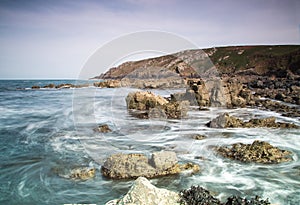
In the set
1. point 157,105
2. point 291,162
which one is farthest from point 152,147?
point 157,105

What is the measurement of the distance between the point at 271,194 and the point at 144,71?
4840cm

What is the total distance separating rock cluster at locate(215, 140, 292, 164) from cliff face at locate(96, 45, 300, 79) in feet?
121

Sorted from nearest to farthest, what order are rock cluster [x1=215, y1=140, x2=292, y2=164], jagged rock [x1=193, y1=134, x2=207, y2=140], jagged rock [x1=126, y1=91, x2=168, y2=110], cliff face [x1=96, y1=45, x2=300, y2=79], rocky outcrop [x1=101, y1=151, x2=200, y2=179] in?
rocky outcrop [x1=101, y1=151, x2=200, y2=179]
rock cluster [x1=215, y1=140, x2=292, y2=164]
jagged rock [x1=193, y1=134, x2=207, y2=140]
jagged rock [x1=126, y1=91, x2=168, y2=110]
cliff face [x1=96, y1=45, x2=300, y2=79]

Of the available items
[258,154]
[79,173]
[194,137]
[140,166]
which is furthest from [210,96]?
[79,173]

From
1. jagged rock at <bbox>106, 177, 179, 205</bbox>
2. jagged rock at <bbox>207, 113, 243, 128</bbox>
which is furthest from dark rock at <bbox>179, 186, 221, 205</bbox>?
jagged rock at <bbox>207, 113, 243, 128</bbox>

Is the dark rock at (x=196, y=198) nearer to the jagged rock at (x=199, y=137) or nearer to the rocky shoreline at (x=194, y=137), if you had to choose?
the rocky shoreline at (x=194, y=137)

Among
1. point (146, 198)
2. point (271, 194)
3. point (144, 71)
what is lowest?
point (271, 194)

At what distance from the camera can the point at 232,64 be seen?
83.8 meters

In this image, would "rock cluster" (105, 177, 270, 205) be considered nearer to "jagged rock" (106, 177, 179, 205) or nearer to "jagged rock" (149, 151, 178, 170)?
"jagged rock" (106, 177, 179, 205)

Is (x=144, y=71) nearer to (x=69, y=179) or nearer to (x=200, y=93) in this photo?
(x=200, y=93)

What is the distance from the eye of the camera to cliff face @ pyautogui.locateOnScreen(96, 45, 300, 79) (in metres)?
53.6

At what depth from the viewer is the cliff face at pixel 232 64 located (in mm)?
53625

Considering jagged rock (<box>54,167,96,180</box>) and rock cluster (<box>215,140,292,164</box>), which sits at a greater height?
rock cluster (<box>215,140,292,164</box>)

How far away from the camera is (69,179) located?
25.6ft
